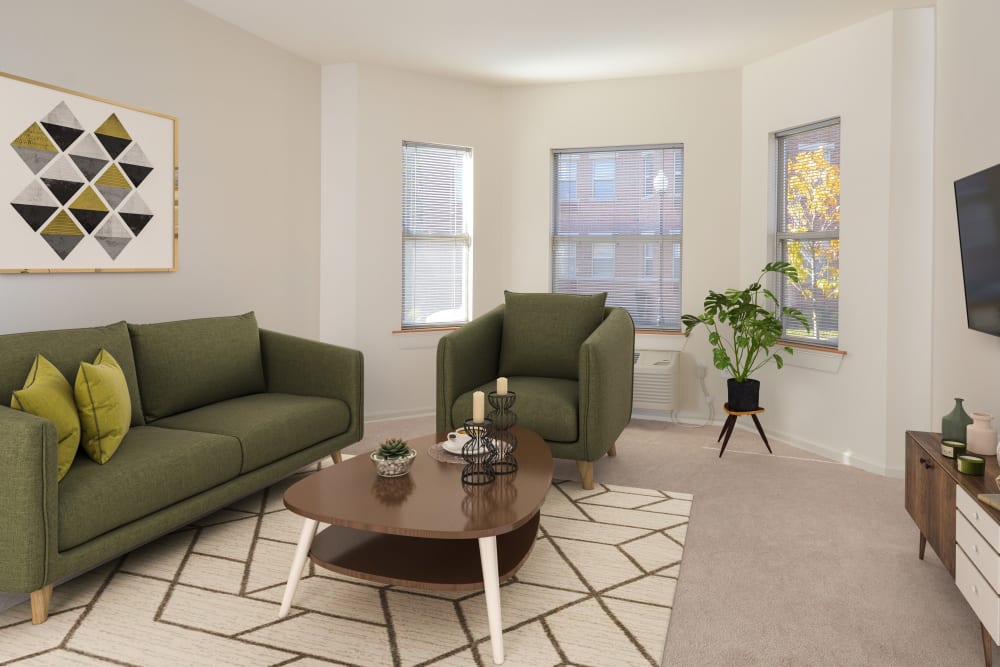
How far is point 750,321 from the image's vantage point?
444 cm

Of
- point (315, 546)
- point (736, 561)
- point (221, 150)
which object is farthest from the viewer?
Answer: point (221, 150)

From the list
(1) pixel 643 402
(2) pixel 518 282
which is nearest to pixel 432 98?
(2) pixel 518 282

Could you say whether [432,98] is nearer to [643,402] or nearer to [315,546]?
[643,402]

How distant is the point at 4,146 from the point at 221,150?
4.32 ft

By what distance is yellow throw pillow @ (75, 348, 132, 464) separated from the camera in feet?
8.20

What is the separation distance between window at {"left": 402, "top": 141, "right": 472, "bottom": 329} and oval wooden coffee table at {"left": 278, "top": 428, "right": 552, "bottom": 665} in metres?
2.92

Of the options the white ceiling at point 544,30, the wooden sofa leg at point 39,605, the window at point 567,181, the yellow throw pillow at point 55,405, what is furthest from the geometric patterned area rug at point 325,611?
the window at point 567,181

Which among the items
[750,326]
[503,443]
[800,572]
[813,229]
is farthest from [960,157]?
[503,443]

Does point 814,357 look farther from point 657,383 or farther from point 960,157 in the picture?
point 960,157

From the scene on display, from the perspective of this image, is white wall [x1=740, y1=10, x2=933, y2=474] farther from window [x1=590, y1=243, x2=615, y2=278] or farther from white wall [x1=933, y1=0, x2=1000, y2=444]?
window [x1=590, y1=243, x2=615, y2=278]

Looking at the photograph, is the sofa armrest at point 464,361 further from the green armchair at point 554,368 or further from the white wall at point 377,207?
the white wall at point 377,207

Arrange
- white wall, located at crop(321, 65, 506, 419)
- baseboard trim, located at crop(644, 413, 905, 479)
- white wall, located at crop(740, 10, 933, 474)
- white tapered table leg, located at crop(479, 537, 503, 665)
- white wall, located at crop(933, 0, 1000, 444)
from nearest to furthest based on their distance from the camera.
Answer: white tapered table leg, located at crop(479, 537, 503, 665) → white wall, located at crop(933, 0, 1000, 444) → white wall, located at crop(740, 10, 933, 474) → baseboard trim, located at crop(644, 413, 905, 479) → white wall, located at crop(321, 65, 506, 419)

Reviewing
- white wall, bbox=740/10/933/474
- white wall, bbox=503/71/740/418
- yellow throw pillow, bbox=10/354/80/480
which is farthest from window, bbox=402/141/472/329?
yellow throw pillow, bbox=10/354/80/480

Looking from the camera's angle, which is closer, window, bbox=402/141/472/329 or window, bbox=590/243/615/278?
window, bbox=402/141/472/329
